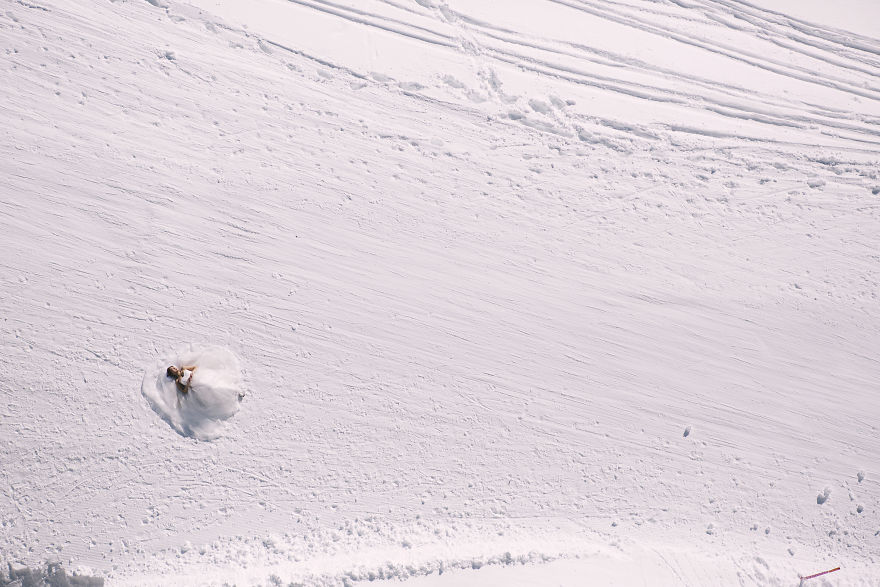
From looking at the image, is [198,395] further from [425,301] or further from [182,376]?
[425,301]

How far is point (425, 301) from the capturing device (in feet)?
16.7

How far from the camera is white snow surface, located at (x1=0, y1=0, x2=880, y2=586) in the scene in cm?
466

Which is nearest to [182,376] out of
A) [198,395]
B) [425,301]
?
[198,395]

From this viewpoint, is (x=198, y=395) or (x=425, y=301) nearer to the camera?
(x=198, y=395)

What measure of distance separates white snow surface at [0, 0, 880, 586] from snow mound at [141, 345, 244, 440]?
0.13 feet

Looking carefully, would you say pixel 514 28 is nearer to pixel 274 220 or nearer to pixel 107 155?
pixel 274 220

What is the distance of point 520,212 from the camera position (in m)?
5.26

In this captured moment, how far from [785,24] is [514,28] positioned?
130 inches

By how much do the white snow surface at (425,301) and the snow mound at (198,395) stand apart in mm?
40

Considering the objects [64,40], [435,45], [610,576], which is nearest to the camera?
[610,576]

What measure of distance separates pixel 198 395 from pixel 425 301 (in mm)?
2340

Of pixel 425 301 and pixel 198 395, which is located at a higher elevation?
pixel 425 301

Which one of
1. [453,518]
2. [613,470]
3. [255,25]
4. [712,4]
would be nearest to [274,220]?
[255,25]

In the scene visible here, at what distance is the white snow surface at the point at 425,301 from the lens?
4.66 meters
